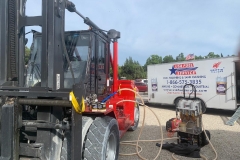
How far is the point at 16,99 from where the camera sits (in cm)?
246

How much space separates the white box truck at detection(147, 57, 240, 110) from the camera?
9.86m

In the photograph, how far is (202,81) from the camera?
1084 centimetres

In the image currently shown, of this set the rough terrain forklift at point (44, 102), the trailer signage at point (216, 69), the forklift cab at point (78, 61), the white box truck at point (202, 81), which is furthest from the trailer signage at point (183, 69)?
the rough terrain forklift at point (44, 102)

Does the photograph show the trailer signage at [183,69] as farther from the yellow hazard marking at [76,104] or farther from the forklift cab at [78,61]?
the yellow hazard marking at [76,104]

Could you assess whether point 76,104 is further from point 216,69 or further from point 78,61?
point 216,69

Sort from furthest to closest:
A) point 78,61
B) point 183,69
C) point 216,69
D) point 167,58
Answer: point 167,58 → point 183,69 → point 216,69 → point 78,61

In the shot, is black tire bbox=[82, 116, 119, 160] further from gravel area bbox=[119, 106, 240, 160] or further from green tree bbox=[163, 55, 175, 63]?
green tree bbox=[163, 55, 175, 63]

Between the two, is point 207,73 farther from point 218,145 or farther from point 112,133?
point 112,133

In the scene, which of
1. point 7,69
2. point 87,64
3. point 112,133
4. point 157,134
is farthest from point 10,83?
point 157,134

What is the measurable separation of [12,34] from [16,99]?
84 cm

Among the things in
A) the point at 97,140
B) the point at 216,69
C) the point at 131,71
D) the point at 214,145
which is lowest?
A: the point at 214,145

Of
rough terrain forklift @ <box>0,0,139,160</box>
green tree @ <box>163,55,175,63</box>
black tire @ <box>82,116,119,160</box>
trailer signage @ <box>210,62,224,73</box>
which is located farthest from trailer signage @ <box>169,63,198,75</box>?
green tree @ <box>163,55,175,63</box>

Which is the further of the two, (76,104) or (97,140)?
(97,140)

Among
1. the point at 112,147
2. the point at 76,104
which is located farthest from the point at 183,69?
the point at 76,104
